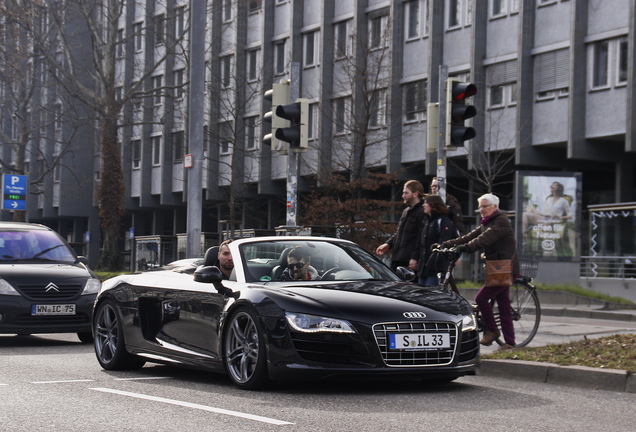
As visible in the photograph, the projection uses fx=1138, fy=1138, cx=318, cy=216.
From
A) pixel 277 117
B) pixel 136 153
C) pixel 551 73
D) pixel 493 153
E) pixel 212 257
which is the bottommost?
pixel 212 257

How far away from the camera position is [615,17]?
109ft

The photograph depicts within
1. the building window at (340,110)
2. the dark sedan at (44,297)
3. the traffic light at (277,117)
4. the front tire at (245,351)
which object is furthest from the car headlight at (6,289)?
the building window at (340,110)

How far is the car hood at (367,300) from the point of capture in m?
8.35

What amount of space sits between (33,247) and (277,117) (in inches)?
149

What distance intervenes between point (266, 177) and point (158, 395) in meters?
41.7

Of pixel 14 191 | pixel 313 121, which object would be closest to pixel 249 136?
pixel 313 121

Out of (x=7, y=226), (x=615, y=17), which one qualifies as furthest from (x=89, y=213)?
(x=7, y=226)

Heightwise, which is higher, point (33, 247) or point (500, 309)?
point (33, 247)

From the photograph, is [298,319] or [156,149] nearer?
[298,319]

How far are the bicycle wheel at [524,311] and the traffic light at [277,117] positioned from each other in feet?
14.2

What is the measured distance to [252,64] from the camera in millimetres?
51969

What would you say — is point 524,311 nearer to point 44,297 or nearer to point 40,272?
point 44,297

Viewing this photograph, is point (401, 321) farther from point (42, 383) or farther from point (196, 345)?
point (42, 383)

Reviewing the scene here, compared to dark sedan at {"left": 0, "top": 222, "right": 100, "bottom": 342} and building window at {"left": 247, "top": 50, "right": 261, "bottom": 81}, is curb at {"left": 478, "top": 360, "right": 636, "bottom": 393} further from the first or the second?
building window at {"left": 247, "top": 50, "right": 261, "bottom": 81}
